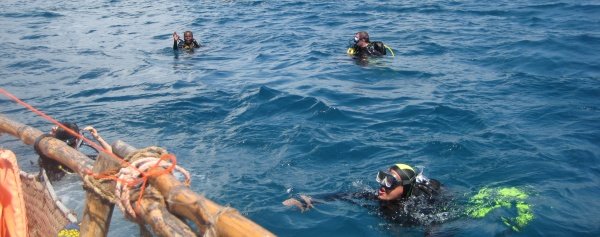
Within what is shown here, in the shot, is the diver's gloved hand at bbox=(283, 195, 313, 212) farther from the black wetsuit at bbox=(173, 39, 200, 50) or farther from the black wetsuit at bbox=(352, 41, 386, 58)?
the black wetsuit at bbox=(173, 39, 200, 50)

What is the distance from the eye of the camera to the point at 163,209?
2.83m

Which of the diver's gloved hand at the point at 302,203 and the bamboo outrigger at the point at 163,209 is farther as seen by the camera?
the diver's gloved hand at the point at 302,203

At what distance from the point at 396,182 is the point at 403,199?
304 mm

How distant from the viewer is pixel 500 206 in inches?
224

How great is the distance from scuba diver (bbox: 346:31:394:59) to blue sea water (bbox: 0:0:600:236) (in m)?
0.25

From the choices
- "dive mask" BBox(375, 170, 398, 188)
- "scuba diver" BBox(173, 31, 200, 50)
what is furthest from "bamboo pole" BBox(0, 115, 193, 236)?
"scuba diver" BBox(173, 31, 200, 50)

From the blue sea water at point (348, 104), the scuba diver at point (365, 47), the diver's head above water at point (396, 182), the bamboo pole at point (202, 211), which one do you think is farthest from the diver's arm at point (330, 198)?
the scuba diver at point (365, 47)

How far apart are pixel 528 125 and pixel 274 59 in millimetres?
7105

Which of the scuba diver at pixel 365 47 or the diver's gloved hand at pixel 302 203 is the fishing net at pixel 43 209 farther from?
the scuba diver at pixel 365 47

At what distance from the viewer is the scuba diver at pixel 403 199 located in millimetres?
5352

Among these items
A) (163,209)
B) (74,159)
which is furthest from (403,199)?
(74,159)

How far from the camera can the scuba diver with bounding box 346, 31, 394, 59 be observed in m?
12.1

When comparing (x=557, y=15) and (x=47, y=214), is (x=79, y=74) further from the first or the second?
(x=557, y=15)

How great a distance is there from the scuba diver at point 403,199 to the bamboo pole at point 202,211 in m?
2.71
